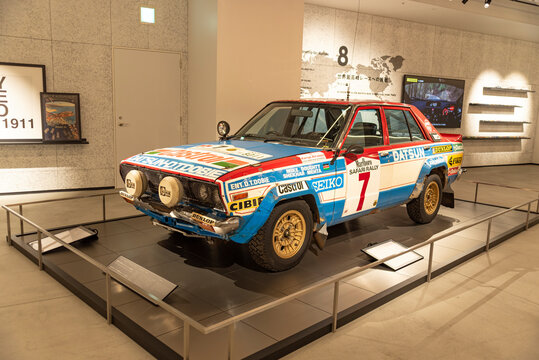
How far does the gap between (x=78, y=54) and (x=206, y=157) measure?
198 inches

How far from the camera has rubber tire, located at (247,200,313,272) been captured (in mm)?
3814

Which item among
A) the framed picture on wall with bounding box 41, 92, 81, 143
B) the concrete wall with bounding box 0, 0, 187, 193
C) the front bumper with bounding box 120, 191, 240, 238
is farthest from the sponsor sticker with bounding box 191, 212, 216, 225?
the concrete wall with bounding box 0, 0, 187, 193

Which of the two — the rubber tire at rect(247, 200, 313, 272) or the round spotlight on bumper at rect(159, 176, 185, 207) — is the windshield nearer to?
the rubber tire at rect(247, 200, 313, 272)

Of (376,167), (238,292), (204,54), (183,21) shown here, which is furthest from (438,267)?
(183,21)

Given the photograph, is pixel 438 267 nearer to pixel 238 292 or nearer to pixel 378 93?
pixel 238 292

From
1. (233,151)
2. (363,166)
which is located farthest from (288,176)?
(363,166)

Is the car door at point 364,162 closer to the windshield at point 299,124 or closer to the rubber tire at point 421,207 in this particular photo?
the windshield at point 299,124

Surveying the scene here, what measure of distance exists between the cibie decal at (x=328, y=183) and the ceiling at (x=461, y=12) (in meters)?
6.49

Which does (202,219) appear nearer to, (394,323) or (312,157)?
(312,157)

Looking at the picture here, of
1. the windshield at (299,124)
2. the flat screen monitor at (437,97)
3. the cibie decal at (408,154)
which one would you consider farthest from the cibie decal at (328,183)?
the flat screen monitor at (437,97)

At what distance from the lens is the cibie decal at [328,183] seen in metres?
4.12

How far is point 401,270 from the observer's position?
4.36m

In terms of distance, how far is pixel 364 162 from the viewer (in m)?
4.64

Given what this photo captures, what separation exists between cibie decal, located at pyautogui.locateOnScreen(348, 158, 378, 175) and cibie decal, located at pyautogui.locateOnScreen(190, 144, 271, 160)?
A: 101cm
